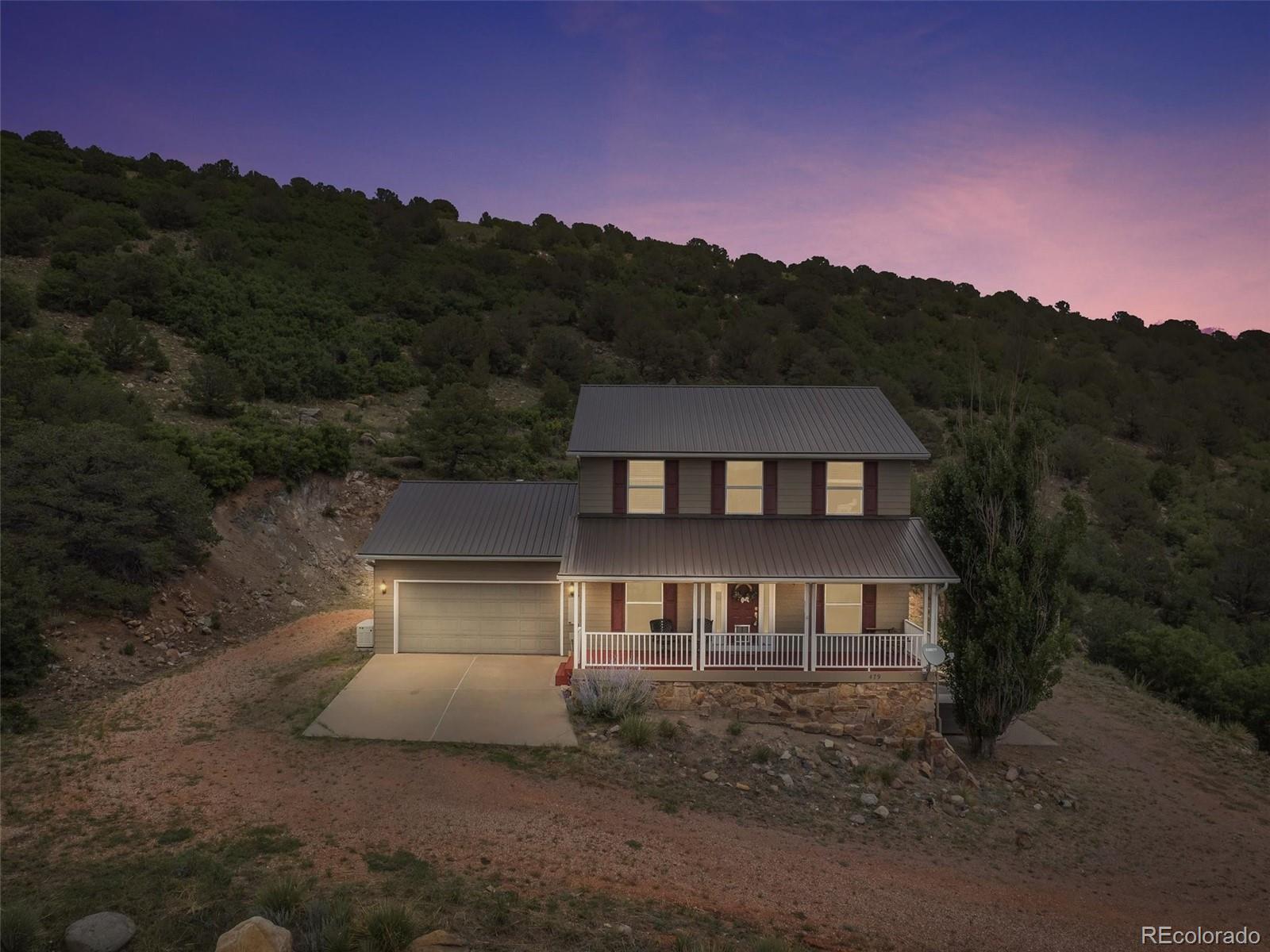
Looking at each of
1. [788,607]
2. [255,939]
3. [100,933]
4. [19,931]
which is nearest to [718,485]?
[788,607]

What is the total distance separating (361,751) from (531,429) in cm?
2264

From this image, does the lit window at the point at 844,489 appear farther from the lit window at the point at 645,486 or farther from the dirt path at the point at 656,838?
the dirt path at the point at 656,838

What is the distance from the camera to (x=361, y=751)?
11.3 m

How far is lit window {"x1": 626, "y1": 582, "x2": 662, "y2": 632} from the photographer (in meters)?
16.0

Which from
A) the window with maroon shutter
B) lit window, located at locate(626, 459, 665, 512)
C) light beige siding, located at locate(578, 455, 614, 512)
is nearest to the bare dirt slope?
light beige siding, located at locate(578, 455, 614, 512)

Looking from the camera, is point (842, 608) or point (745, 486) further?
point (745, 486)

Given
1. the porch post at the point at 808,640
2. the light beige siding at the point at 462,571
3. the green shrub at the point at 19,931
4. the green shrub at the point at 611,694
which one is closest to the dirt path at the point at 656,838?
the green shrub at the point at 611,694

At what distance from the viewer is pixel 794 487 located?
Result: 54.6 feet

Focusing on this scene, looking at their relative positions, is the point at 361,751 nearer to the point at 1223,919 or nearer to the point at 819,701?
the point at 819,701

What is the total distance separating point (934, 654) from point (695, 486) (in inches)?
247

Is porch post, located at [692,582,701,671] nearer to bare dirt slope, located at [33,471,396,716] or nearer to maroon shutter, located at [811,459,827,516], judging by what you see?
maroon shutter, located at [811,459,827,516]

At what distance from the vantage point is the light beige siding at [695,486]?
1669cm

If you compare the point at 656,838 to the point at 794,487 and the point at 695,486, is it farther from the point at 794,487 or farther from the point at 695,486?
the point at 794,487

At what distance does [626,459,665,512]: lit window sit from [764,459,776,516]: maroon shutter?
2.41m
